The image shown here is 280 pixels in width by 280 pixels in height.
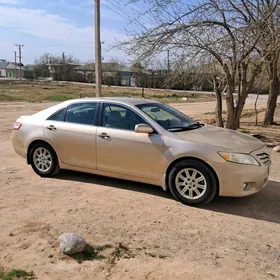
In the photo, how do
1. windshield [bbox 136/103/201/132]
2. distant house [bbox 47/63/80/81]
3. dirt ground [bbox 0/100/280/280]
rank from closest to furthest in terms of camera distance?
1. dirt ground [bbox 0/100/280/280]
2. windshield [bbox 136/103/201/132]
3. distant house [bbox 47/63/80/81]

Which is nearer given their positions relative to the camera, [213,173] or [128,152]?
[213,173]

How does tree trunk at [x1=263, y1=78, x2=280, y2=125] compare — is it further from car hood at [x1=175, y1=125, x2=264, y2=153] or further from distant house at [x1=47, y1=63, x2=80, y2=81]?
distant house at [x1=47, y1=63, x2=80, y2=81]

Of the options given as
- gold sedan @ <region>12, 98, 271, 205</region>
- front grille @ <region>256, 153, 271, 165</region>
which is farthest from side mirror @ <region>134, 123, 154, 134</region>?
front grille @ <region>256, 153, 271, 165</region>

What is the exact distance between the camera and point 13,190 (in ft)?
18.1

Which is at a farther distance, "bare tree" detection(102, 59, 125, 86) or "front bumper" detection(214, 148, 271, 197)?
"bare tree" detection(102, 59, 125, 86)

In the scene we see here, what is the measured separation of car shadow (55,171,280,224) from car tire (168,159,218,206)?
19 centimetres

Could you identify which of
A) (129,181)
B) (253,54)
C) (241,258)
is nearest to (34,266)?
(241,258)

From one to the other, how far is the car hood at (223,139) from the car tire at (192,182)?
36 cm

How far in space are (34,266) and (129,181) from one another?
9.26 feet

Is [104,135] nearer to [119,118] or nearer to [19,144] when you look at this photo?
[119,118]

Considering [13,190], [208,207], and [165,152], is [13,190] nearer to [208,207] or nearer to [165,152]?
[165,152]

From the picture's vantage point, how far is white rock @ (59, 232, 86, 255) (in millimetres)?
3436

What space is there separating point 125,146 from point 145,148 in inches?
13.6

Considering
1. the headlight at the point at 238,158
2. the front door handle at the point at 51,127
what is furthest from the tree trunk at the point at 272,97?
the front door handle at the point at 51,127
